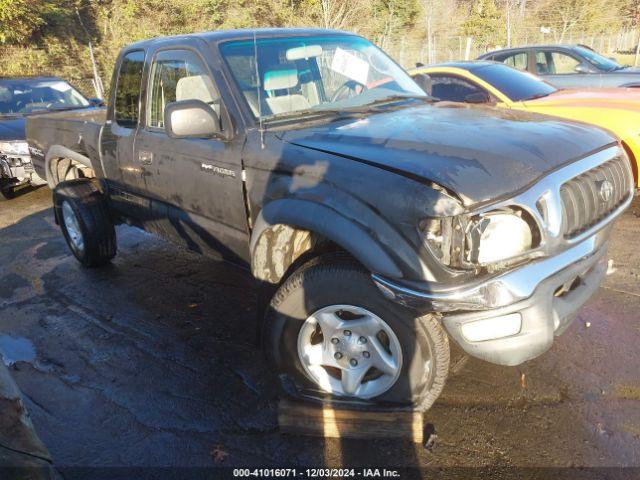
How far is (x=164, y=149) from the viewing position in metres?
3.45

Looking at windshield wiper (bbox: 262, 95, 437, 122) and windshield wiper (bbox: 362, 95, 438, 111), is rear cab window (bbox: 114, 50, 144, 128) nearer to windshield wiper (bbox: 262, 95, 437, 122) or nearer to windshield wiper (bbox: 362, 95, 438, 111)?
windshield wiper (bbox: 262, 95, 437, 122)

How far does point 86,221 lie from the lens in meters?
4.62

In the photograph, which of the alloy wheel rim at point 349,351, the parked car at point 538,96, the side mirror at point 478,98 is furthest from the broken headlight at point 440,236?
the side mirror at point 478,98

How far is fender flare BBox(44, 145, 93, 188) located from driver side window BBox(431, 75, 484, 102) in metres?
4.43

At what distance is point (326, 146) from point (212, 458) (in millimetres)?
1667

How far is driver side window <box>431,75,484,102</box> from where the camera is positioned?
21.5 ft

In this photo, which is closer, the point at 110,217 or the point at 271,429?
the point at 271,429

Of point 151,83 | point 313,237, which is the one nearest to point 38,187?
point 151,83

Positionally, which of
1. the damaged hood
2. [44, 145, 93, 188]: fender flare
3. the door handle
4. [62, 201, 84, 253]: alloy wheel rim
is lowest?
[62, 201, 84, 253]: alloy wheel rim

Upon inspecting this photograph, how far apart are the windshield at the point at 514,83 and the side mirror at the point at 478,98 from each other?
0.24m

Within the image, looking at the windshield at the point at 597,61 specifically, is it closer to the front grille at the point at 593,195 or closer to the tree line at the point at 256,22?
the tree line at the point at 256,22

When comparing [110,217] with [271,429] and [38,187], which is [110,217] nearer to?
[271,429]

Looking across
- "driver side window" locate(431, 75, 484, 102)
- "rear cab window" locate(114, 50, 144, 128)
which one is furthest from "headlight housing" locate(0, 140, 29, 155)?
"driver side window" locate(431, 75, 484, 102)

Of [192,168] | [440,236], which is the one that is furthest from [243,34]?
[440,236]
